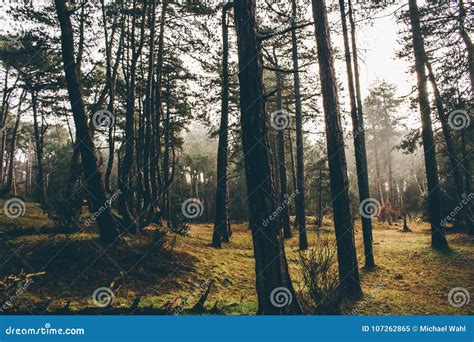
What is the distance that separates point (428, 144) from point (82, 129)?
44.0 ft

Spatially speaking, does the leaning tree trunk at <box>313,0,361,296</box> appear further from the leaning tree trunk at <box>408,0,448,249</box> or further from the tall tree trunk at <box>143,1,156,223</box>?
the leaning tree trunk at <box>408,0,448,249</box>

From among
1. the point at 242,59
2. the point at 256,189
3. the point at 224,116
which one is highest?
the point at 224,116

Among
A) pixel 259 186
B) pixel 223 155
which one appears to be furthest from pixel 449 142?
pixel 259 186

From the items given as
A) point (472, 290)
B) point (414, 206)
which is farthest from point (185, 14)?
point (414, 206)

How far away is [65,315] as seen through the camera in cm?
525

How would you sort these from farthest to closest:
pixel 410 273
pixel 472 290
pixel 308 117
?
pixel 308 117, pixel 410 273, pixel 472 290

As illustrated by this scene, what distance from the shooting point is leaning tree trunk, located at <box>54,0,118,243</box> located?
8914 millimetres

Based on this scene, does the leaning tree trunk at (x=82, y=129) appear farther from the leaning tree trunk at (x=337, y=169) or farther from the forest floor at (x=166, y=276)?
the leaning tree trunk at (x=337, y=169)

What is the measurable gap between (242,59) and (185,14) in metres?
11.2

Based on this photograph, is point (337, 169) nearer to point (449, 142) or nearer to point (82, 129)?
point (82, 129)

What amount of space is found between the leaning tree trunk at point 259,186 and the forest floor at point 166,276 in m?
0.77

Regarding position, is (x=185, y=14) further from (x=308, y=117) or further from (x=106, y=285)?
(x=106, y=285)

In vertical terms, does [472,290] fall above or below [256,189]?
below

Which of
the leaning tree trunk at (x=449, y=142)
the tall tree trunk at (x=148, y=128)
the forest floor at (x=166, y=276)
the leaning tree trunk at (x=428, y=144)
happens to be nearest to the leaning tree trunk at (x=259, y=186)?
the forest floor at (x=166, y=276)
